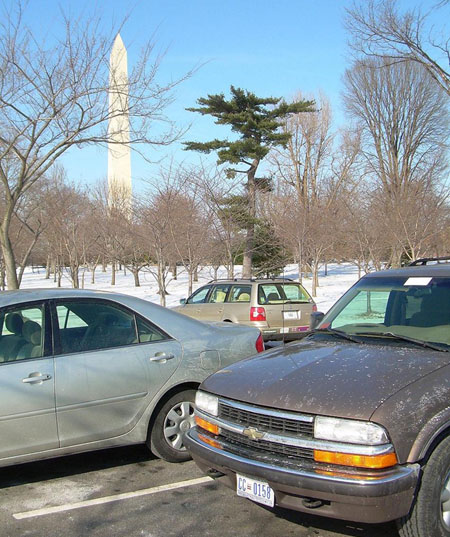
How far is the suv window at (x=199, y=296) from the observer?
13.0m

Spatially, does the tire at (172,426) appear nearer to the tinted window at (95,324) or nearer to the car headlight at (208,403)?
the tinted window at (95,324)

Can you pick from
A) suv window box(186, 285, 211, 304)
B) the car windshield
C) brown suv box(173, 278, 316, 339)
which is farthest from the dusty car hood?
suv window box(186, 285, 211, 304)

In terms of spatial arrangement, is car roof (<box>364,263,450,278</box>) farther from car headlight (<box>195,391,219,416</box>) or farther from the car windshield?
car headlight (<box>195,391,219,416</box>)

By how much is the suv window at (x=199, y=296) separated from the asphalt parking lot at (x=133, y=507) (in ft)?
26.5

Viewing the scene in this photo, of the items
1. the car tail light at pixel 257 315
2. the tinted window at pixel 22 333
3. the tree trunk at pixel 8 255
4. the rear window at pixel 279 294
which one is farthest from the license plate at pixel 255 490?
the tree trunk at pixel 8 255

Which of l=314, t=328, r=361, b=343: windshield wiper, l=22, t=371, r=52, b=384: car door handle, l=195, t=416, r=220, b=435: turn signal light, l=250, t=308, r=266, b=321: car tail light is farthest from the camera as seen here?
l=250, t=308, r=266, b=321: car tail light

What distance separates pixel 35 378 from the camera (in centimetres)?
417

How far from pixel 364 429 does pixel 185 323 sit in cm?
255

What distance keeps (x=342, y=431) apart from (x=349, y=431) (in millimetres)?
37

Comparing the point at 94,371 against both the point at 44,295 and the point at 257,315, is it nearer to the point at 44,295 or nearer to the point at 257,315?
the point at 44,295

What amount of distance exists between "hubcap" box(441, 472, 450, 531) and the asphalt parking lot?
0.55m

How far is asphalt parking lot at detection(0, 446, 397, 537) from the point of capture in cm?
357

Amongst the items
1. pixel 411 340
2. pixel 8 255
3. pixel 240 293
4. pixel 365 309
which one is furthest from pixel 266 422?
pixel 8 255

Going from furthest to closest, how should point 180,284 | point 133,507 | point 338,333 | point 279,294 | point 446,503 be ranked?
point 180,284, point 279,294, point 338,333, point 133,507, point 446,503
